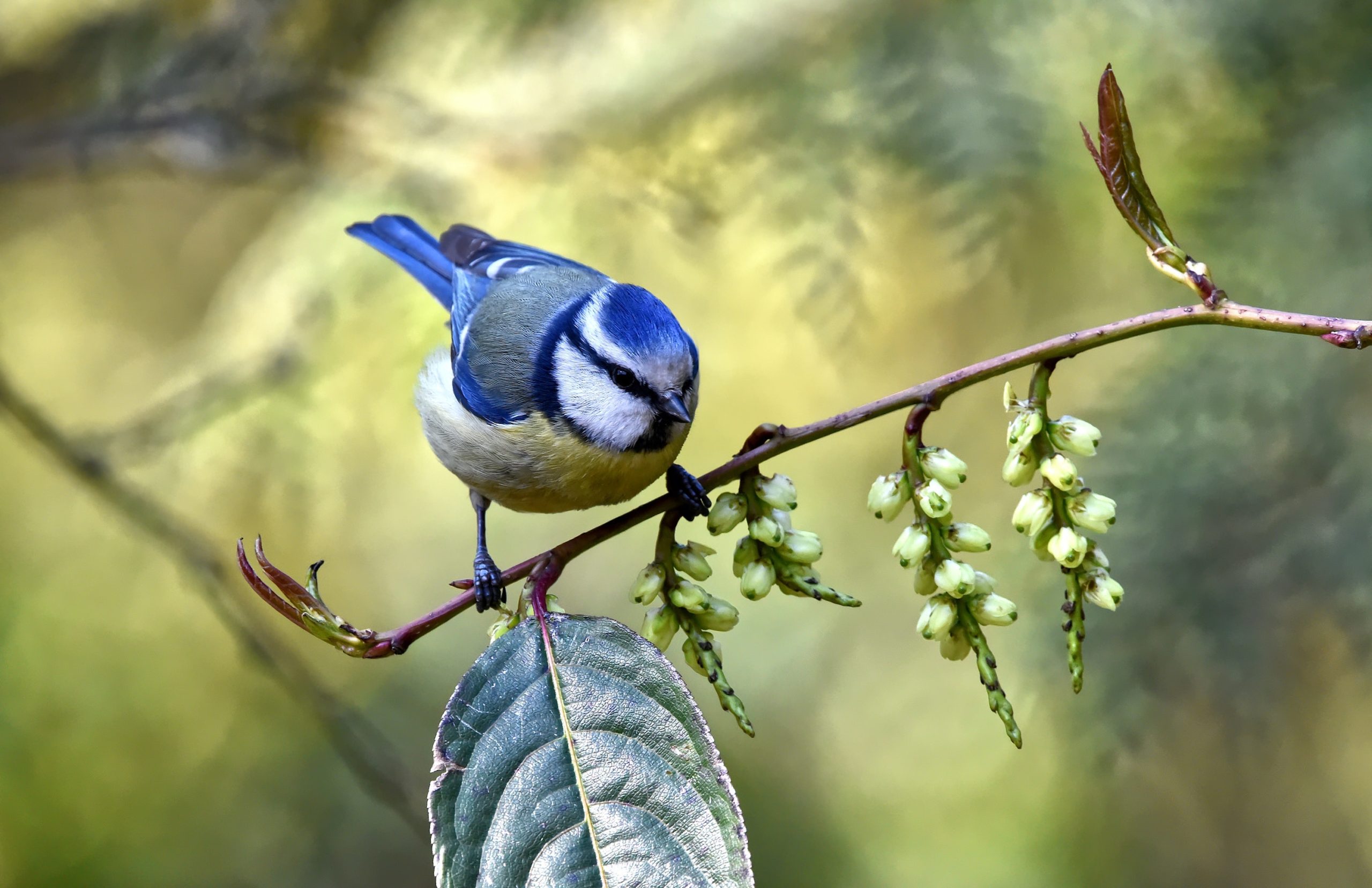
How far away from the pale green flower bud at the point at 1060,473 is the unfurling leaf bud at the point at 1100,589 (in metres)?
0.08

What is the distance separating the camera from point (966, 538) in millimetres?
1004

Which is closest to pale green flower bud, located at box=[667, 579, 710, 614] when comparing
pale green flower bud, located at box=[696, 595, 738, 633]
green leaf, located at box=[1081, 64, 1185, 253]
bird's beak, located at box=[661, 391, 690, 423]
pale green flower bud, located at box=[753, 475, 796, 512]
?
pale green flower bud, located at box=[696, 595, 738, 633]

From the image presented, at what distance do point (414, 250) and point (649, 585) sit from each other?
5.02 feet

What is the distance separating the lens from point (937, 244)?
1.96 meters

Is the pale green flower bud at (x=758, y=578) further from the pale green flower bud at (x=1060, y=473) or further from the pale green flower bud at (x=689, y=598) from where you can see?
the pale green flower bud at (x=1060, y=473)

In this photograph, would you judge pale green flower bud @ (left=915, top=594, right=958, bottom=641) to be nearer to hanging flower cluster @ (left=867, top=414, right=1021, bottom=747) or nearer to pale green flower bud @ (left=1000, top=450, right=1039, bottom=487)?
hanging flower cluster @ (left=867, top=414, right=1021, bottom=747)

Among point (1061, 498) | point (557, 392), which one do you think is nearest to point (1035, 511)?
point (1061, 498)

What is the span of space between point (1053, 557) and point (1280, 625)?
0.67 metres

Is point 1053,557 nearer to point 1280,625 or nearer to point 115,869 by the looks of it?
point 1280,625

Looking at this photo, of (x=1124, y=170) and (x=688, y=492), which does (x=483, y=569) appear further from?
(x=1124, y=170)

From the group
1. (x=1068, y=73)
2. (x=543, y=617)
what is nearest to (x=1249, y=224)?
(x=1068, y=73)

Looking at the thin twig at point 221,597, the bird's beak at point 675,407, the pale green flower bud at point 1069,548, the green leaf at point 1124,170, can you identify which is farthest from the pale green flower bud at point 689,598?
the thin twig at point 221,597

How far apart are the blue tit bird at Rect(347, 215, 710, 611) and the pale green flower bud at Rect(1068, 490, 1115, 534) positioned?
53 cm

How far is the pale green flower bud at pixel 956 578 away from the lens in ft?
3.16
